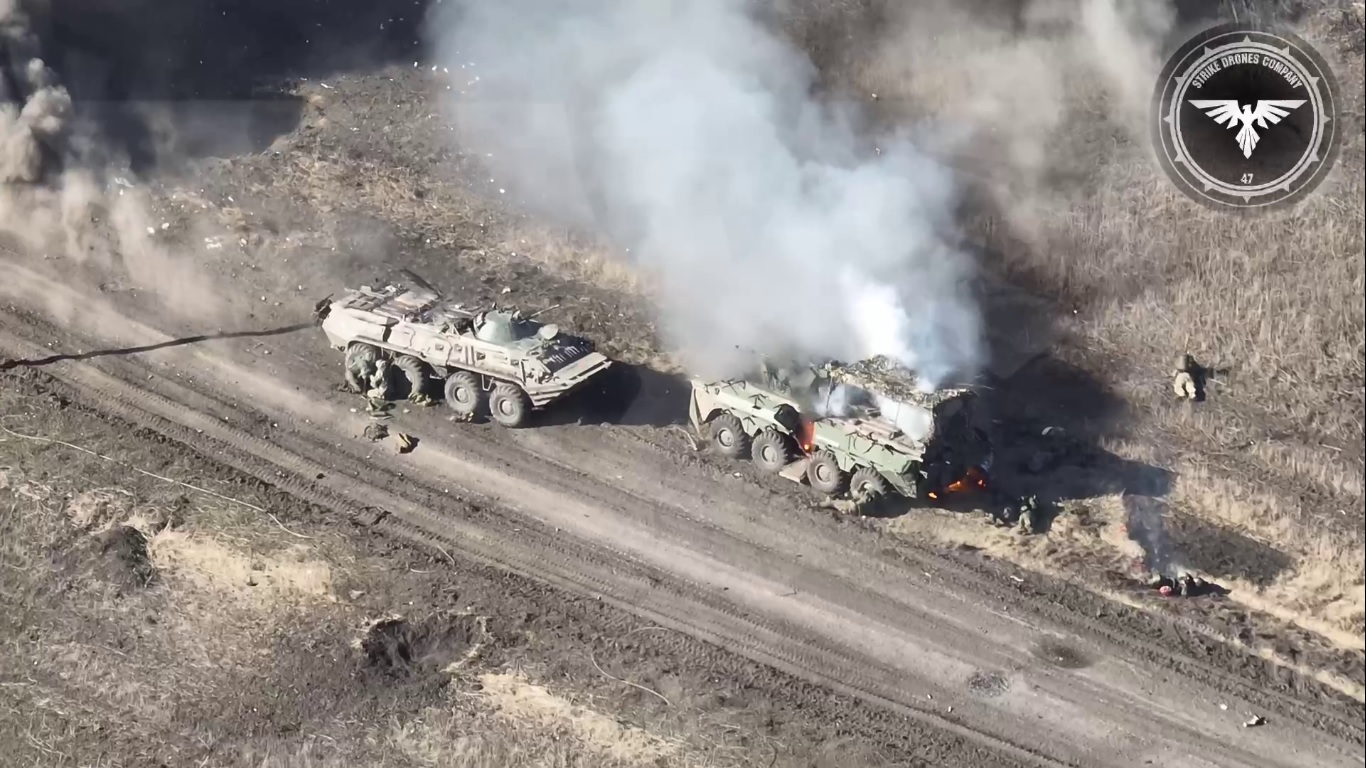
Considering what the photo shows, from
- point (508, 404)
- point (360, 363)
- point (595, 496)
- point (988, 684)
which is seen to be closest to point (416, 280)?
point (360, 363)

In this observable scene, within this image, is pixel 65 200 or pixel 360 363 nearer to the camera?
pixel 360 363

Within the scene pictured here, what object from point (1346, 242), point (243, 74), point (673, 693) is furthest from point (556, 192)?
point (1346, 242)

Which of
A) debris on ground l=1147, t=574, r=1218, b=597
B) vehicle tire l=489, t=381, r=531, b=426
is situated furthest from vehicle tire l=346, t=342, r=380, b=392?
debris on ground l=1147, t=574, r=1218, b=597

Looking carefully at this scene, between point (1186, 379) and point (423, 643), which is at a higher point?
point (1186, 379)

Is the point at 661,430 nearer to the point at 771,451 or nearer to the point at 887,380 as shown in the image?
the point at 771,451

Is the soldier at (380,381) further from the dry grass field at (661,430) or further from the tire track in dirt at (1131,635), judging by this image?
the tire track in dirt at (1131,635)

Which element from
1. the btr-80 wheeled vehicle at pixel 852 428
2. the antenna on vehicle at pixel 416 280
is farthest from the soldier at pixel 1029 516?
the antenna on vehicle at pixel 416 280

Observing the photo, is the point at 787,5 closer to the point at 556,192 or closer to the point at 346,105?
the point at 556,192

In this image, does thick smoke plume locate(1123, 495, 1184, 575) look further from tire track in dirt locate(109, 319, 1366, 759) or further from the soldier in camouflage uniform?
the soldier in camouflage uniform
